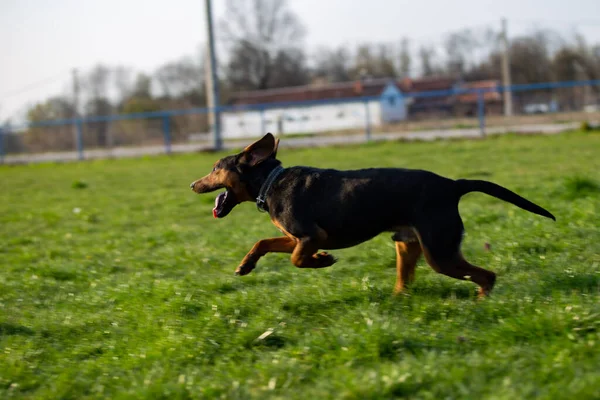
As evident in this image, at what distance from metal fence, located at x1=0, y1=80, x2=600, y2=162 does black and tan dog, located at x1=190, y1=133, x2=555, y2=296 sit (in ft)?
66.6

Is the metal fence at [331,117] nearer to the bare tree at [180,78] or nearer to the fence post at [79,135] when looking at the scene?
the fence post at [79,135]

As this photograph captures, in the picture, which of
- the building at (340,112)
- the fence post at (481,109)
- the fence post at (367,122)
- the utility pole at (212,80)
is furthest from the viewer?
the utility pole at (212,80)

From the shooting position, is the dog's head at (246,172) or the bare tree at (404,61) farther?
the bare tree at (404,61)

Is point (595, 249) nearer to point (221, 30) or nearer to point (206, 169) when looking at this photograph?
point (206, 169)

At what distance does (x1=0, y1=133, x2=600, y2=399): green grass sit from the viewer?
3305mm

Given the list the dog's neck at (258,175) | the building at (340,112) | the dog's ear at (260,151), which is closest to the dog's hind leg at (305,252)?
the dog's neck at (258,175)

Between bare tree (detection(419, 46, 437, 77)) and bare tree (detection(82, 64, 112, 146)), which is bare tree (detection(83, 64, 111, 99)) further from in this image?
bare tree (detection(419, 46, 437, 77))

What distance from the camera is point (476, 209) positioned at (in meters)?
8.39

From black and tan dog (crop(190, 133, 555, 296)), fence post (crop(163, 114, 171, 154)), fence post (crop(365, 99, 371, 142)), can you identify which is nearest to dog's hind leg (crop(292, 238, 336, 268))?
black and tan dog (crop(190, 133, 555, 296))

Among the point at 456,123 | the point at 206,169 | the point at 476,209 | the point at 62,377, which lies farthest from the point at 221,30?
the point at 62,377

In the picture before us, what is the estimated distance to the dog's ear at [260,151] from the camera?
5.34 meters

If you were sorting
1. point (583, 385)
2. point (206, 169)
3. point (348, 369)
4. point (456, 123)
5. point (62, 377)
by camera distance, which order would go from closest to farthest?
1. point (583, 385)
2. point (348, 369)
3. point (62, 377)
4. point (206, 169)
5. point (456, 123)

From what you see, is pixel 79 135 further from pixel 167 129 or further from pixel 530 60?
A: pixel 530 60

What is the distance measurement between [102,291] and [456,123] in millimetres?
21553
